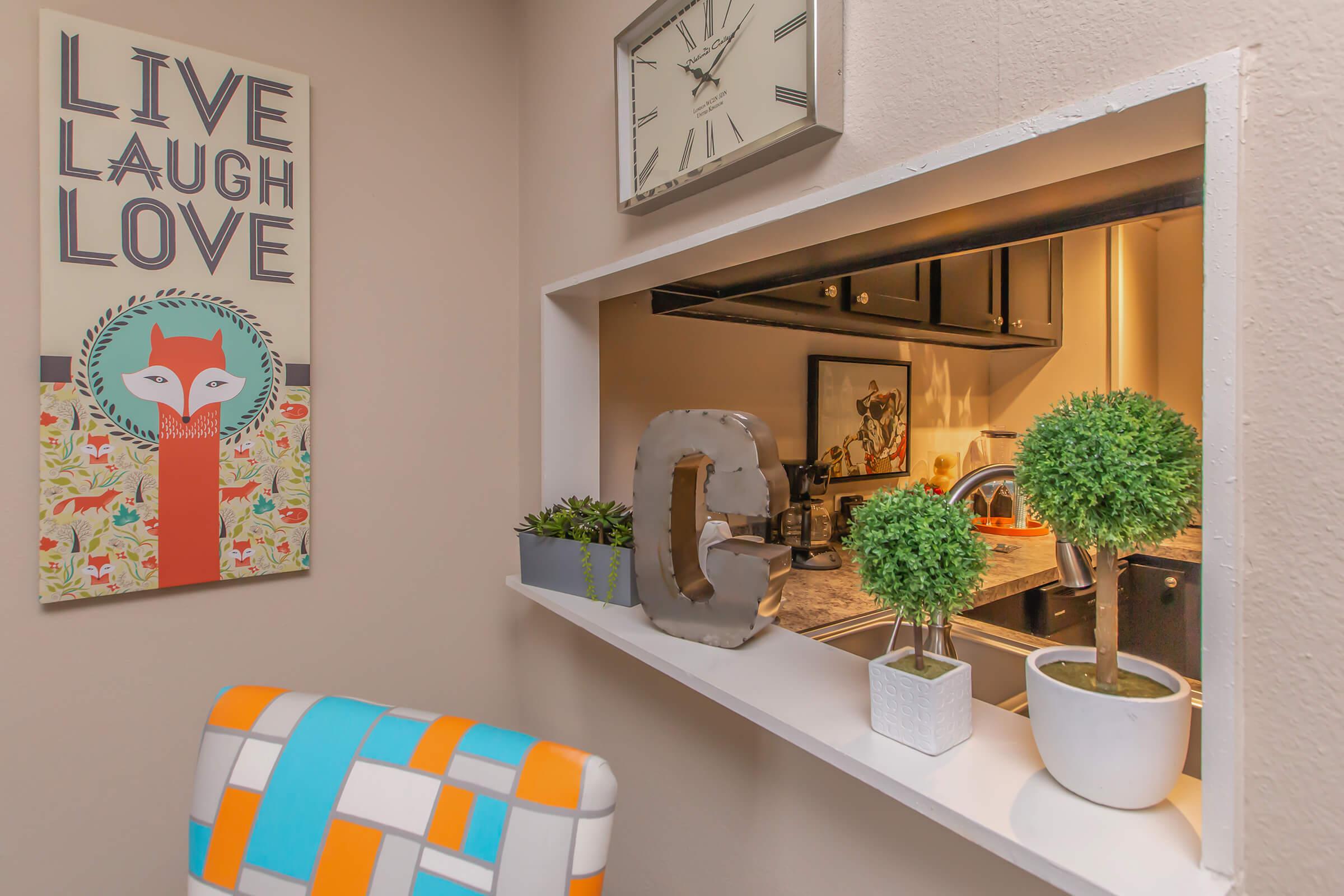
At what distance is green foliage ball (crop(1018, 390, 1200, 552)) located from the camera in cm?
62

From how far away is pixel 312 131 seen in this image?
1559 millimetres

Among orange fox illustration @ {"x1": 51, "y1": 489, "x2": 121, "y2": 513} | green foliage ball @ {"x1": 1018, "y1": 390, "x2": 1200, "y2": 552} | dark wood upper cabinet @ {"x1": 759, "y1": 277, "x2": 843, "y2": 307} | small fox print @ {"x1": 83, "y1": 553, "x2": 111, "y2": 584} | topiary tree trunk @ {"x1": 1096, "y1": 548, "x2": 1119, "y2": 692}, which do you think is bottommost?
small fox print @ {"x1": 83, "y1": 553, "x2": 111, "y2": 584}

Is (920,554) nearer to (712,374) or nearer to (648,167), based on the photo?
(648,167)

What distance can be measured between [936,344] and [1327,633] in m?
2.42

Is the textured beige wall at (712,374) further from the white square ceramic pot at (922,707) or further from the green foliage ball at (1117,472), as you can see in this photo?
the green foliage ball at (1117,472)

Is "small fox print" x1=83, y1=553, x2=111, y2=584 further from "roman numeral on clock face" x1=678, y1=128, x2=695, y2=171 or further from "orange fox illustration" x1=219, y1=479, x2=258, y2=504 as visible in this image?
"roman numeral on clock face" x1=678, y1=128, x2=695, y2=171

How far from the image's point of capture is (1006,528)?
253 cm

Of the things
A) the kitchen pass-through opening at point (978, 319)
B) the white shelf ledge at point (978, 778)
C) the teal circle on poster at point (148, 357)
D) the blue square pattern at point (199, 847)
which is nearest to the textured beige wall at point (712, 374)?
the kitchen pass-through opening at point (978, 319)

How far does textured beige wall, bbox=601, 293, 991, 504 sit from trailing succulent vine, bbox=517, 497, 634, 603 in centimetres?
22

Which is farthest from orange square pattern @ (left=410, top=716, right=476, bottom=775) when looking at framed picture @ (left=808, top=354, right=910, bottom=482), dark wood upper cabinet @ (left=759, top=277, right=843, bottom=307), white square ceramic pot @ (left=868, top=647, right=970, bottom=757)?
framed picture @ (left=808, top=354, right=910, bottom=482)

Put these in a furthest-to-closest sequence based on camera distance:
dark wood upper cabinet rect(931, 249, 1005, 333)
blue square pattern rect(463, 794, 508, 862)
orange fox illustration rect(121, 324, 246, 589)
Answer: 1. dark wood upper cabinet rect(931, 249, 1005, 333)
2. orange fox illustration rect(121, 324, 246, 589)
3. blue square pattern rect(463, 794, 508, 862)

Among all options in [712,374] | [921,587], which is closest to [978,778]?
[921,587]

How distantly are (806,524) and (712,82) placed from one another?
1.35m

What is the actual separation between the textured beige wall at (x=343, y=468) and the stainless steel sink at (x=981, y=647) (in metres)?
0.96
